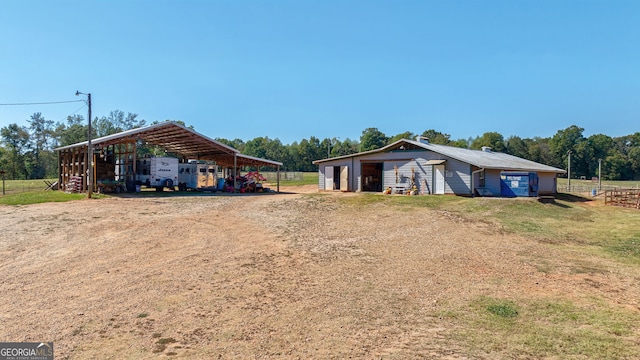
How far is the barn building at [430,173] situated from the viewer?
979 inches

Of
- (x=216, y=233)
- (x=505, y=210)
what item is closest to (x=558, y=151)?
(x=505, y=210)

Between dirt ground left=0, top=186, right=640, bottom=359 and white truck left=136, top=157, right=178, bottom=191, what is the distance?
13937mm

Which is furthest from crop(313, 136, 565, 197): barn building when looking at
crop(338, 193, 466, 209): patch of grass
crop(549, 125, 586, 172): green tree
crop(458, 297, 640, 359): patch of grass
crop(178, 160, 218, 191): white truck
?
crop(549, 125, 586, 172): green tree

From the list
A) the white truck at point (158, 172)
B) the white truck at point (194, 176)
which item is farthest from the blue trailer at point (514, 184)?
the white truck at point (158, 172)

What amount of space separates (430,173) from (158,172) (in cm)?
2004

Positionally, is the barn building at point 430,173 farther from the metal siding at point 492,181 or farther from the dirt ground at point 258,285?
the dirt ground at point 258,285

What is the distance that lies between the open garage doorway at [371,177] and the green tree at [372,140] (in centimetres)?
6381

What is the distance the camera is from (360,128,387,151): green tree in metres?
97.0

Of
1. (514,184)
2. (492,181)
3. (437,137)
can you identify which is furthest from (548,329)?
(437,137)

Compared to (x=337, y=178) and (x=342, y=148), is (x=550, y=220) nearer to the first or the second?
(x=337, y=178)

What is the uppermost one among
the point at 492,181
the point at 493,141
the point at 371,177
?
the point at 493,141

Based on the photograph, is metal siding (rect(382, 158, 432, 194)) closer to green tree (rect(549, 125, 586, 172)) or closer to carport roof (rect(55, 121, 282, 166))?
carport roof (rect(55, 121, 282, 166))

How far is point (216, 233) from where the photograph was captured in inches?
467

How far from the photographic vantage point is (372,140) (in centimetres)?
9756
